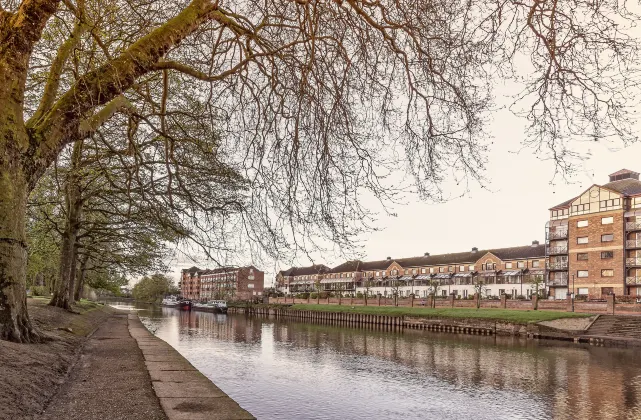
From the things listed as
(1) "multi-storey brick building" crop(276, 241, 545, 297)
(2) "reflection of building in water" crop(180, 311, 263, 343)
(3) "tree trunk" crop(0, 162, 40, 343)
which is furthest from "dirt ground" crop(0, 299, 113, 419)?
(1) "multi-storey brick building" crop(276, 241, 545, 297)

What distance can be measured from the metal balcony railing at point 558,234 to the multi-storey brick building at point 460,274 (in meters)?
5.85

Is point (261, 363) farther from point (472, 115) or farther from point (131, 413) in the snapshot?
point (472, 115)

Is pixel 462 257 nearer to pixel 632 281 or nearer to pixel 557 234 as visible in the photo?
pixel 557 234

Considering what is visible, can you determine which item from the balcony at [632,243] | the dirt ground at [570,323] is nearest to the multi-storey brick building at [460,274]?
the balcony at [632,243]

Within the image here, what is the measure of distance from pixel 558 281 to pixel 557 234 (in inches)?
247

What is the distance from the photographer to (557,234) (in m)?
72.6

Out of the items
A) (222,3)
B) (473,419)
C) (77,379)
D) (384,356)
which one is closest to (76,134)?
(222,3)

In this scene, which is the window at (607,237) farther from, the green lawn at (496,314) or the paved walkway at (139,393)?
the paved walkway at (139,393)

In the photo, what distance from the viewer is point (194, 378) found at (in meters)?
10.1

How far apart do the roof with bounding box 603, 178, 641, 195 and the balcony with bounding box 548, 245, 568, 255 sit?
32.0ft

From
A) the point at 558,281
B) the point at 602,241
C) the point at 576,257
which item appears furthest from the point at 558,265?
the point at 602,241

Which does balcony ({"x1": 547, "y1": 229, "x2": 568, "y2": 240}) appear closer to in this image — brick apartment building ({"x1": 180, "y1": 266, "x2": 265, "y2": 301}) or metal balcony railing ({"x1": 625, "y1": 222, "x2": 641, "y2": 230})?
metal balcony railing ({"x1": 625, "y1": 222, "x2": 641, "y2": 230})

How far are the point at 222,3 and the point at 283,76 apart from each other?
1637 millimetres

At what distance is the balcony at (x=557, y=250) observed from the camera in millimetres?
71312
